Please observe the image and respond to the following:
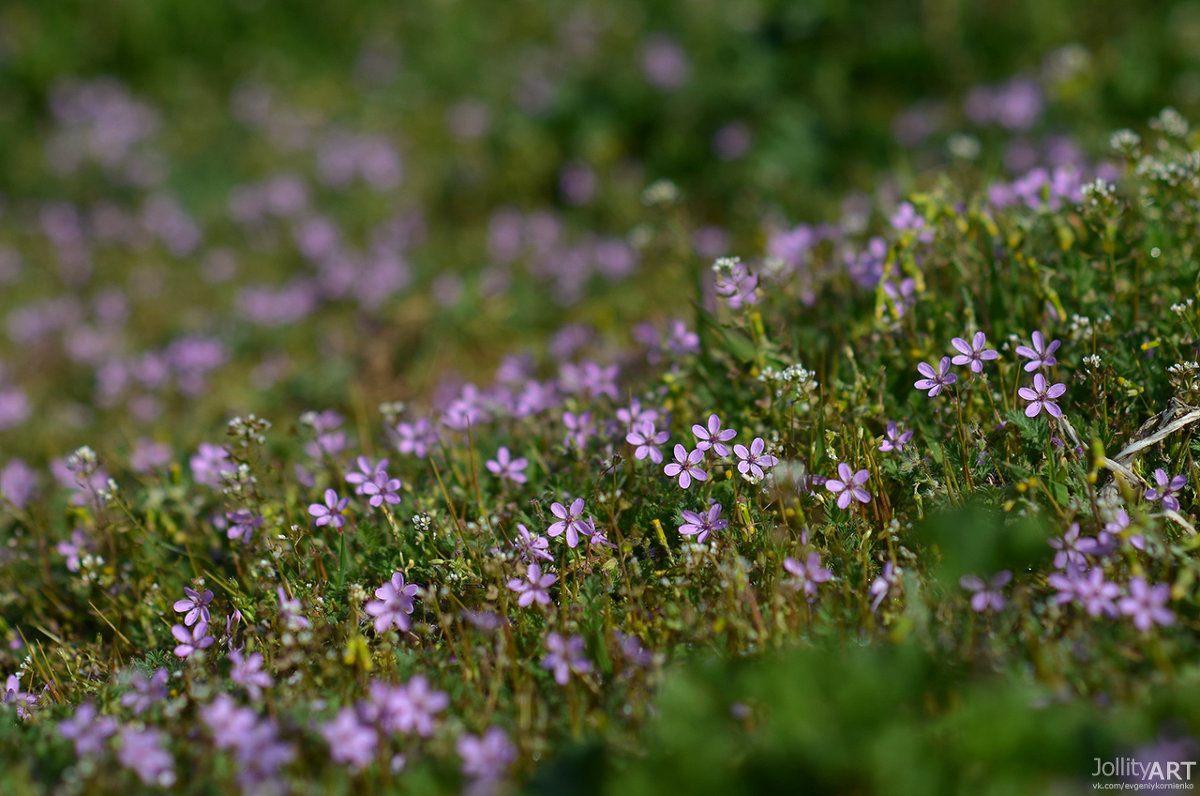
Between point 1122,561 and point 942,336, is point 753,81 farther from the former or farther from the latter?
point 1122,561

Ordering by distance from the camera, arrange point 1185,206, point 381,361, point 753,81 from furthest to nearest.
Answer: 1. point 753,81
2. point 381,361
3. point 1185,206

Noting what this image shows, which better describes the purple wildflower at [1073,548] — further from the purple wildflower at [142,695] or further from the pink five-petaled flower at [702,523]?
the purple wildflower at [142,695]

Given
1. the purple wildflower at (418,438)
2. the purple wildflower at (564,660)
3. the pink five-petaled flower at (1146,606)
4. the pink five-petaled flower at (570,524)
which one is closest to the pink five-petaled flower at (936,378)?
the pink five-petaled flower at (1146,606)

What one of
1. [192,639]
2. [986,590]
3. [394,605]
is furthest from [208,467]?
[986,590]

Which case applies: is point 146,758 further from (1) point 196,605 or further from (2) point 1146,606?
(2) point 1146,606

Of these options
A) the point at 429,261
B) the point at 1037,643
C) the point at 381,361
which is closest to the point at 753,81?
the point at 429,261

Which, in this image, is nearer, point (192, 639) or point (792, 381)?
point (192, 639)

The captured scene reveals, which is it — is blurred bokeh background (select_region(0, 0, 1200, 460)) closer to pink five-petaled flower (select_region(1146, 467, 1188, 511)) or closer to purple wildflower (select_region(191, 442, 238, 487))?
purple wildflower (select_region(191, 442, 238, 487))
